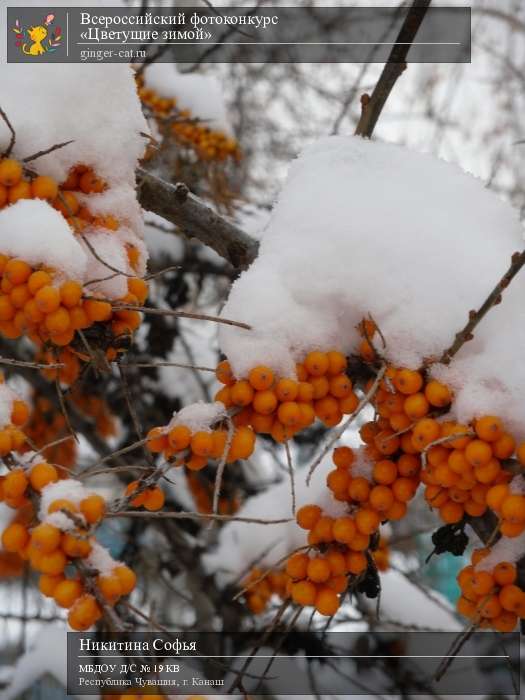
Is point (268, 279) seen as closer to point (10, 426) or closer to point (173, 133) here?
point (10, 426)

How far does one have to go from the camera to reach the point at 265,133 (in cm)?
363

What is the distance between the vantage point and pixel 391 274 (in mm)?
837

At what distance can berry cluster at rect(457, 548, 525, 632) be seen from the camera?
0.75 m

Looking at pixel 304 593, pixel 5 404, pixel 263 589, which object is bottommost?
pixel 263 589

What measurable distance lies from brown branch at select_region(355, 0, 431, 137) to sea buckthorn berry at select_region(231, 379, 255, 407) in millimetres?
451

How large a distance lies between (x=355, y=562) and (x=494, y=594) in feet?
0.51

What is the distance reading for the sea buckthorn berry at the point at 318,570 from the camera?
0.79m

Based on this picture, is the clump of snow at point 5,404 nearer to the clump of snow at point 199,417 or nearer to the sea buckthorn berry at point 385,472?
the clump of snow at point 199,417

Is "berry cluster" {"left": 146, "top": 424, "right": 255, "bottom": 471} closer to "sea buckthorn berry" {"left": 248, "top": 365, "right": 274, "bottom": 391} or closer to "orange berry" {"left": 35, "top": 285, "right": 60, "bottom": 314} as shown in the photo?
"sea buckthorn berry" {"left": 248, "top": 365, "right": 274, "bottom": 391}

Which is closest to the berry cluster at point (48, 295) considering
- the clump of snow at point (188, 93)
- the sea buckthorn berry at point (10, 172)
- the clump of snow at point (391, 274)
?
the sea buckthorn berry at point (10, 172)

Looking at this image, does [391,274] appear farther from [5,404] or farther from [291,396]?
[5,404]

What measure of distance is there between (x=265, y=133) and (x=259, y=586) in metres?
2.67

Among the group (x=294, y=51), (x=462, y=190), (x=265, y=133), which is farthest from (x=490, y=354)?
(x=265, y=133)

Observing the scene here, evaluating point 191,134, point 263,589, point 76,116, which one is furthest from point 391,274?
point 191,134
